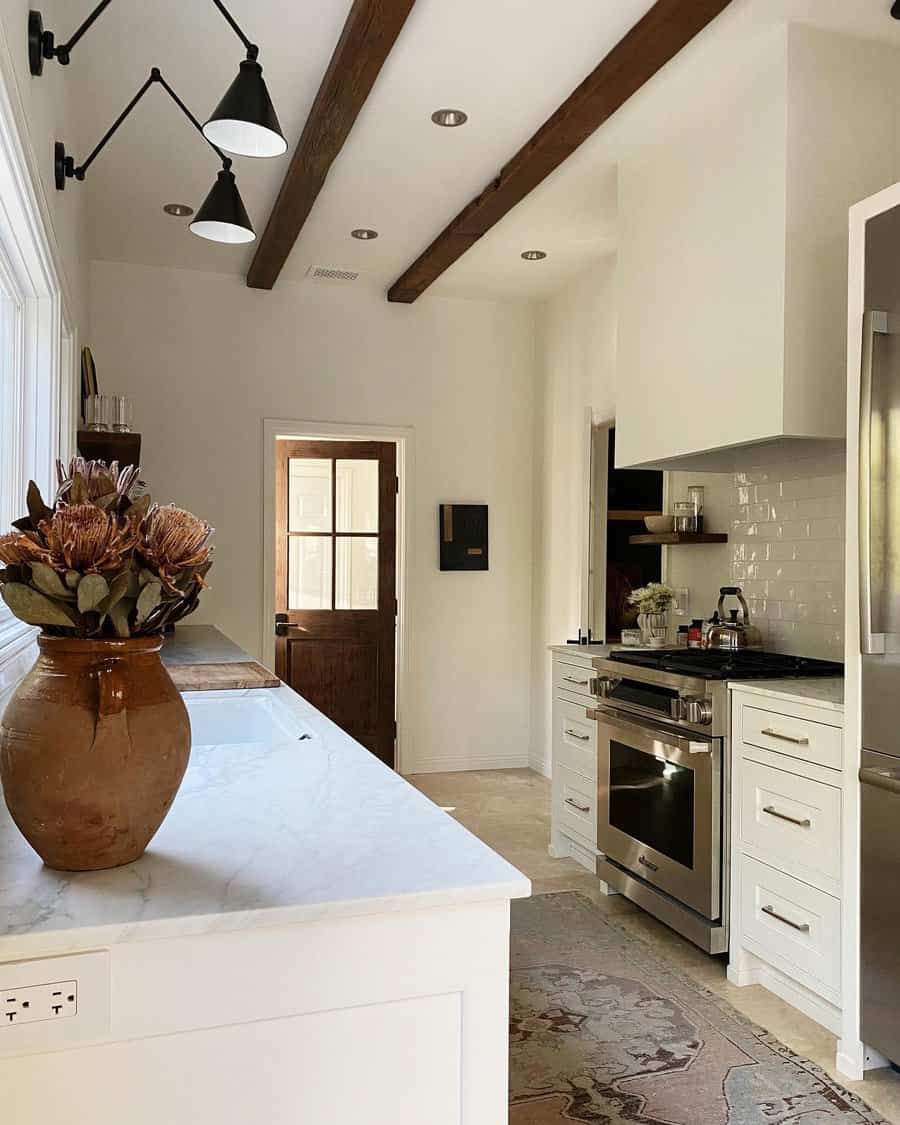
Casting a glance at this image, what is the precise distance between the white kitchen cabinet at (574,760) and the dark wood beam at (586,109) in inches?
75.7

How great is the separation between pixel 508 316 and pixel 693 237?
2649 mm

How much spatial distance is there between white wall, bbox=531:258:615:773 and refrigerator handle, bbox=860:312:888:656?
2.70 meters

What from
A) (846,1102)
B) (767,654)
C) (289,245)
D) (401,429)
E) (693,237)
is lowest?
(846,1102)

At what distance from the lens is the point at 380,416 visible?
5.64 metres

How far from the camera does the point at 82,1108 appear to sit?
85 centimetres

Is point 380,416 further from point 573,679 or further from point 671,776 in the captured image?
point 671,776

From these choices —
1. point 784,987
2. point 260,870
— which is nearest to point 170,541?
point 260,870

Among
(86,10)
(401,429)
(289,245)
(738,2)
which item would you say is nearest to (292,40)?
(86,10)

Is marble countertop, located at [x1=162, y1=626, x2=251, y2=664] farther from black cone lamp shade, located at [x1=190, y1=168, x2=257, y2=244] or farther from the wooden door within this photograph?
black cone lamp shade, located at [x1=190, y1=168, x2=257, y2=244]

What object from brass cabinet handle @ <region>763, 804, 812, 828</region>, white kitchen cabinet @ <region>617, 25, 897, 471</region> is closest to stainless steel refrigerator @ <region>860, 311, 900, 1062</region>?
brass cabinet handle @ <region>763, 804, 812, 828</region>

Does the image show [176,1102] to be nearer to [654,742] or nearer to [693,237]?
[654,742]

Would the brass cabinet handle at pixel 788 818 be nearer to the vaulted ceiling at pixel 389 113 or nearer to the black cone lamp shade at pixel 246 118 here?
the black cone lamp shade at pixel 246 118

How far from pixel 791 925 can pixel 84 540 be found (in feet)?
7.77

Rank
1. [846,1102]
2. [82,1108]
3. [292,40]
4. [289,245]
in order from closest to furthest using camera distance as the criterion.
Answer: [82,1108] → [846,1102] → [292,40] → [289,245]
